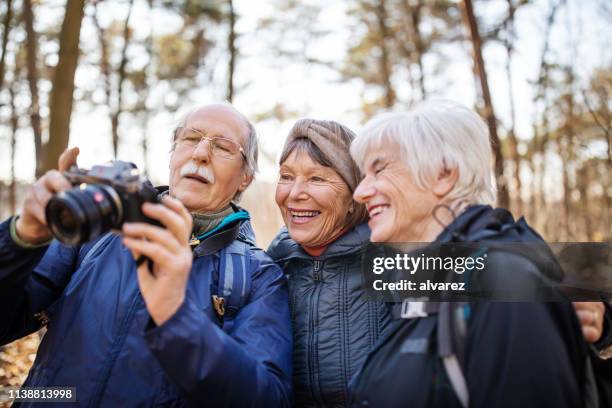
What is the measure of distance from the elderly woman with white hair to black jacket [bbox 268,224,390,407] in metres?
0.39

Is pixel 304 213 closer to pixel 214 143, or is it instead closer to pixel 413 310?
pixel 214 143

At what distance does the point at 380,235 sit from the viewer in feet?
Answer: 6.74

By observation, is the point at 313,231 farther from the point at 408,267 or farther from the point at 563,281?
the point at 563,281

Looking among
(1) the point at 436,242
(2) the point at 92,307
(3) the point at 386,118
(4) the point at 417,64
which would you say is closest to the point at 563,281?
(1) the point at 436,242

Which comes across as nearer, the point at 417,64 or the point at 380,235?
the point at 380,235

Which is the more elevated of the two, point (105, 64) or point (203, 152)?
point (105, 64)

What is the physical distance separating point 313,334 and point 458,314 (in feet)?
3.24

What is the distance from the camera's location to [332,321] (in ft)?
7.51

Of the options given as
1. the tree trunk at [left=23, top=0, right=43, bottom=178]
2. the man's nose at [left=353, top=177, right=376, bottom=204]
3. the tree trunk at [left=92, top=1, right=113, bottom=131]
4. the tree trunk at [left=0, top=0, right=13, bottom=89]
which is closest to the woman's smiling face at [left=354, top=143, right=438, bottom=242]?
the man's nose at [left=353, top=177, right=376, bottom=204]

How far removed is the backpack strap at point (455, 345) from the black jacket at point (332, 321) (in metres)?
0.76

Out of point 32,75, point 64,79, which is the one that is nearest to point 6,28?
point 32,75

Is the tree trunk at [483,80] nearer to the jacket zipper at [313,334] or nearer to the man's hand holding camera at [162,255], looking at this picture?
the jacket zipper at [313,334]

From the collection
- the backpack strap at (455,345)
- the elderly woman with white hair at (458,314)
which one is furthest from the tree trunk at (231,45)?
the backpack strap at (455,345)

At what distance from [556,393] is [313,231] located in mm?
1476
